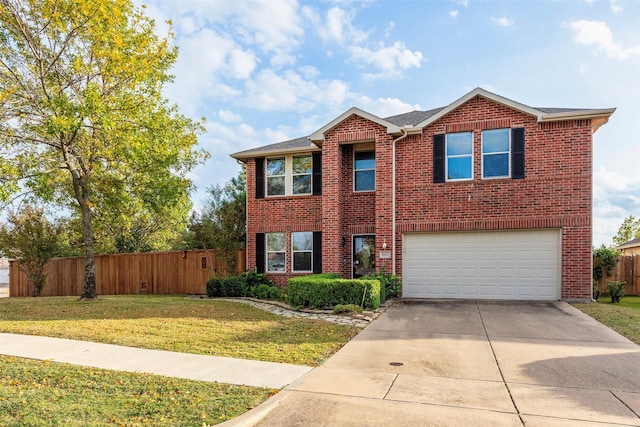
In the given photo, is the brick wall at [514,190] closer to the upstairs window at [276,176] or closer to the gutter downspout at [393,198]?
the gutter downspout at [393,198]

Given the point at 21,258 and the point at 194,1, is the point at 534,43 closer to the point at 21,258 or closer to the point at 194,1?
the point at 194,1

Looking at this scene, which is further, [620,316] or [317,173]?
[317,173]

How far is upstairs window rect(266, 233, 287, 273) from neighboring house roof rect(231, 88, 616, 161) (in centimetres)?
318

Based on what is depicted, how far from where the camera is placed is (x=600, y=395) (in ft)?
15.5

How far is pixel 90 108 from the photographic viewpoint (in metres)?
11.5

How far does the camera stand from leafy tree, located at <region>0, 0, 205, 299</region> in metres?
11.9

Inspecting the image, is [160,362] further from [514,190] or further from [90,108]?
[514,190]

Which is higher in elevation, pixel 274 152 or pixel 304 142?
pixel 304 142

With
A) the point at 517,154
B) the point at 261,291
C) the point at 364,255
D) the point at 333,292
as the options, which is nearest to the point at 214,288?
the point at 261,291

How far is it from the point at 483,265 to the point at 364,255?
154 inches

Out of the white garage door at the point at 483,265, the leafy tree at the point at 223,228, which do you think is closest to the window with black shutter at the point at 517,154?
the white garage door at the point at 483,265

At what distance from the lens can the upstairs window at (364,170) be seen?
1448 cm

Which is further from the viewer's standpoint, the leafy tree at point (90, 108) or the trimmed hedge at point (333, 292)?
the leafy tree at point (90, 108)

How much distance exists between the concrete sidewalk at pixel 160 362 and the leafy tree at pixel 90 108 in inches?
252
